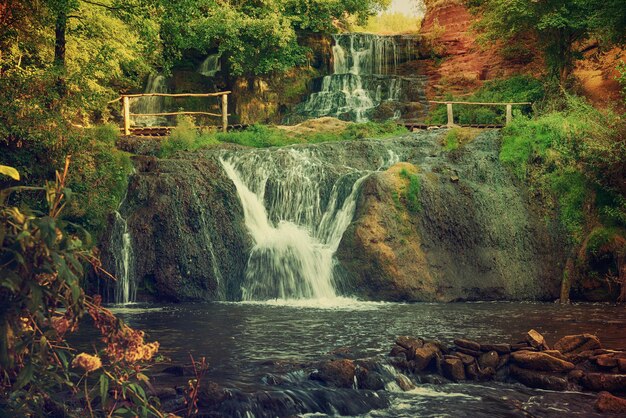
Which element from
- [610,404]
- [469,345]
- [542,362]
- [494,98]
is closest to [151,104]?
[494,98]

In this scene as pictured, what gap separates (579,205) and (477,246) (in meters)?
3.32

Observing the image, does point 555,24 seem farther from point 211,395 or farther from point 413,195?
point 211,395

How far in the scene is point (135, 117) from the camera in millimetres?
34312

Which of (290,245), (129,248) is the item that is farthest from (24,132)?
(290,245)

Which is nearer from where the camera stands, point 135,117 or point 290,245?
point 290,245

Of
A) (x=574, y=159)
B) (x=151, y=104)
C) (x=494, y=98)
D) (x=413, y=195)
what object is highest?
(x=151, y=104)

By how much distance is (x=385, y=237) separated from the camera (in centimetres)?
1966

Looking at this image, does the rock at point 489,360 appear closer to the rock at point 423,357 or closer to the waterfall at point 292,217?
Result: the rock at point 423,357

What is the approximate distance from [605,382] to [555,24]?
A: 21.3 metres

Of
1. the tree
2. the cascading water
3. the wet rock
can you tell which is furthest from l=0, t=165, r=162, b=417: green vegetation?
the cascading water

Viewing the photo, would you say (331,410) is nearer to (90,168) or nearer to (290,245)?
(290,245)

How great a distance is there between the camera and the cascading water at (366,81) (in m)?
34.5

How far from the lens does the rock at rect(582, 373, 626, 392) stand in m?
9.70

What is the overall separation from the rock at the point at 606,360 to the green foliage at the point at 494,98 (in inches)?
789
